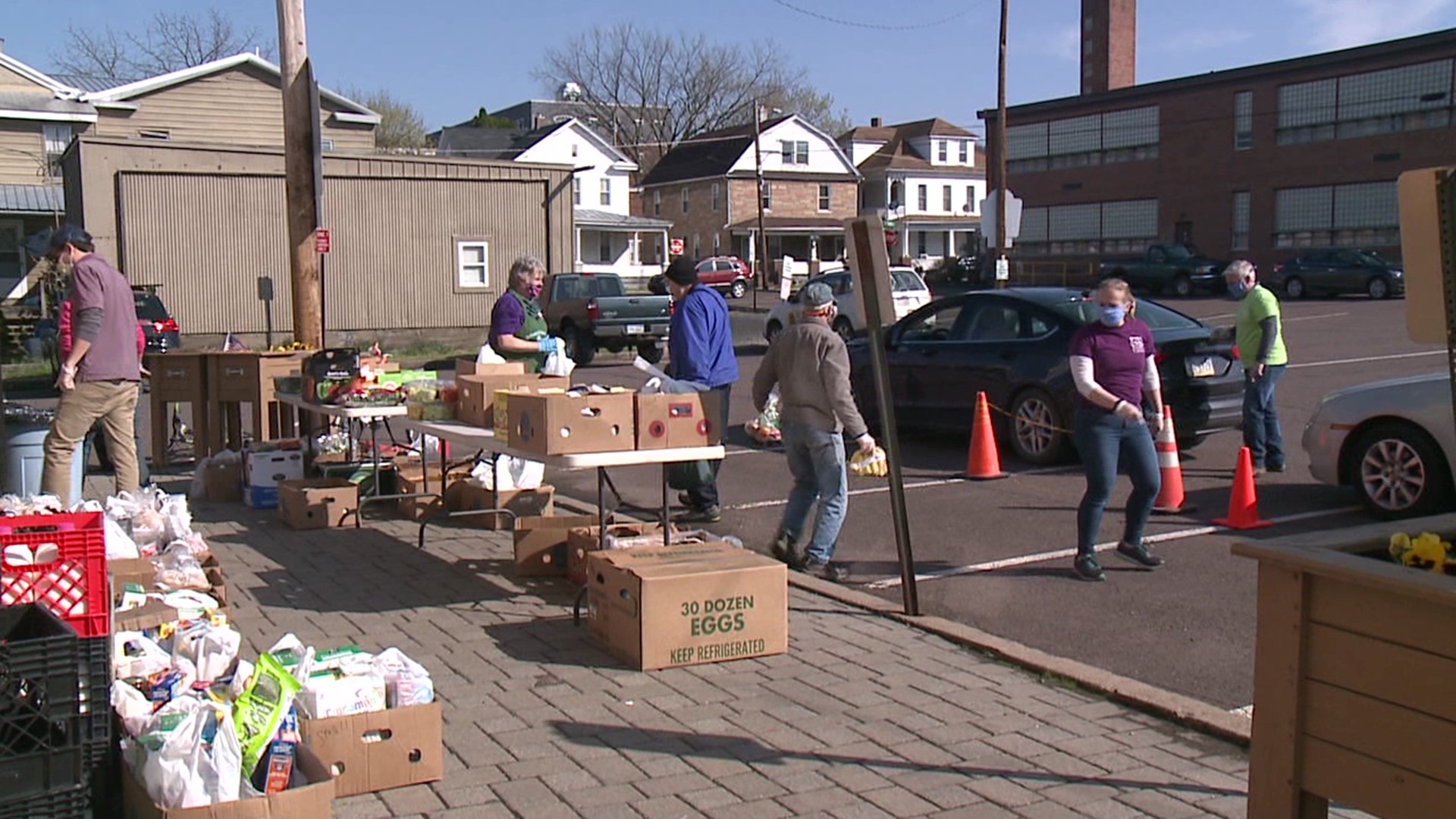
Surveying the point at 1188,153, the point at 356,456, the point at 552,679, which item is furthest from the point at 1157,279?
the point at 552,679

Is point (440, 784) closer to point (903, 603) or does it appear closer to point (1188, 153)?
point (903, 603)

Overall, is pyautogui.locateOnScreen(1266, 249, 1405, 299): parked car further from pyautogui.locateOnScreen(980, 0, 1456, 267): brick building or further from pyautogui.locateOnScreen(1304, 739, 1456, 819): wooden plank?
pyautogui.locateOnScreen(1304, 739, 1456, 819): wooden plank

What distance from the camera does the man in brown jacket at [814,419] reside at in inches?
317

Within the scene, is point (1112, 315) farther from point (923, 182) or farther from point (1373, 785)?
point (923, 182)

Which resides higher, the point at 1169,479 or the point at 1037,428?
the point at 1037,428

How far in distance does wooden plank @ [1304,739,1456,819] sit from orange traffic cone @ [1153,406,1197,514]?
661cm

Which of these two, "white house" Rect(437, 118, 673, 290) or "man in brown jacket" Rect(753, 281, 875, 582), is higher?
"white house" Rect(437, 118, 673, 290)

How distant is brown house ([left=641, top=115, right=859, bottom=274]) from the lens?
69.3 m

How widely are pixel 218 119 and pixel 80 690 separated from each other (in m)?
39.5

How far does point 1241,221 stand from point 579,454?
5135 centimetres

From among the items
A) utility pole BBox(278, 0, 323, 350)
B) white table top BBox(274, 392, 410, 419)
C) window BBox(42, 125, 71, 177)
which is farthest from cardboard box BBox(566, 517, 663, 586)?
window BBox(42, 125, 71, 177)

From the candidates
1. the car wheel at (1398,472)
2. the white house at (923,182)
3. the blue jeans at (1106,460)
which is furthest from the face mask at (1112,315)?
the white house at (923,182)

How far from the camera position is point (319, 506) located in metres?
9.66

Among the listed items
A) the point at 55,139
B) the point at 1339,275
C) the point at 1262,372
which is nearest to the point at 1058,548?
the point at 1262,372
